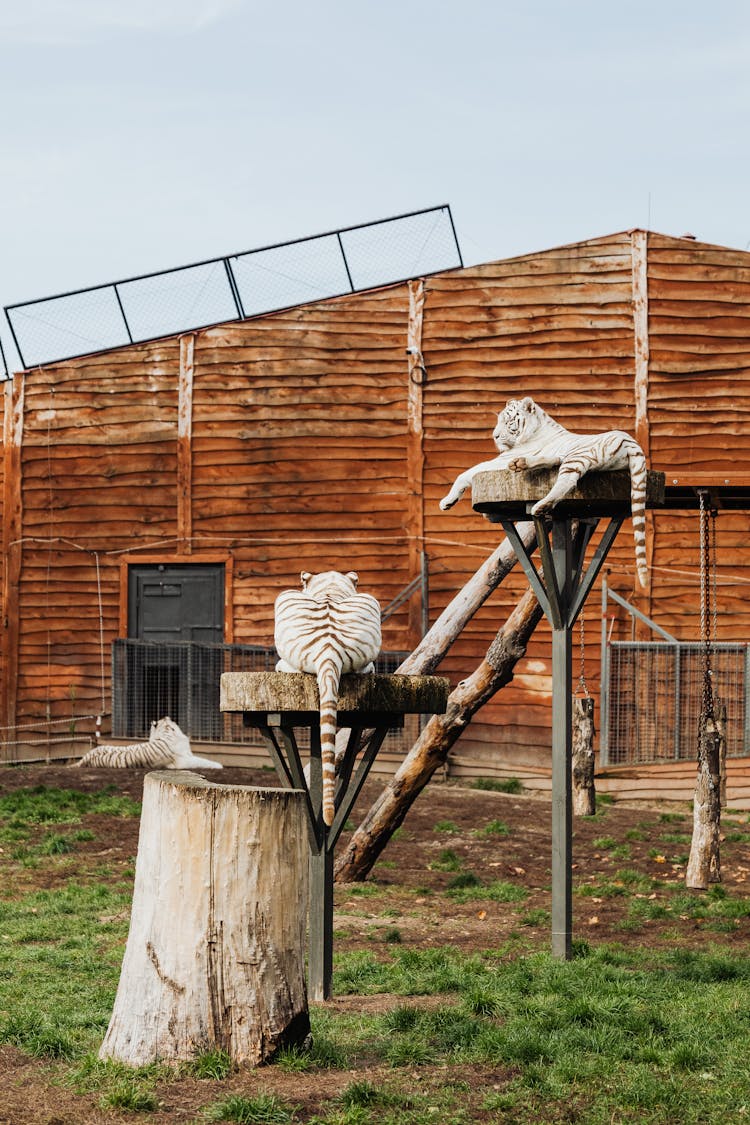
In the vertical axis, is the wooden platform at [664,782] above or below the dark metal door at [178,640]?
below

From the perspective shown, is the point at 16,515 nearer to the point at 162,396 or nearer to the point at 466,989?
the point at 162,396

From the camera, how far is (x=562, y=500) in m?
7.71

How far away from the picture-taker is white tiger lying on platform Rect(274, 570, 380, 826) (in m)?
6.78

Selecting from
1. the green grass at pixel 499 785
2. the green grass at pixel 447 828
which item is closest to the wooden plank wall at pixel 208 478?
the green grass at pixel 499 785

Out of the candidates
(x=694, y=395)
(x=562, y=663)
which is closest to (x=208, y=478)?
(x=694, y=395)

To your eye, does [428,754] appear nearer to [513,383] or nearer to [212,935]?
[212,935]

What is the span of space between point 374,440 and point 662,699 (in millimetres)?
5656

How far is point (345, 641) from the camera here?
6934mm

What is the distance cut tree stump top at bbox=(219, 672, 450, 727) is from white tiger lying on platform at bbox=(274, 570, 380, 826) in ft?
0.29

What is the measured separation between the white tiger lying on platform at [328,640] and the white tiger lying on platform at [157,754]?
1068 centimetres

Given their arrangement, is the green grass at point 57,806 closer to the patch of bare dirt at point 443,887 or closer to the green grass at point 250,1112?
the patch of bare dirt at point 443,887

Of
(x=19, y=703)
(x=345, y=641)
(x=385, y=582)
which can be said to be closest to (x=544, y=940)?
(x=345, y=641)

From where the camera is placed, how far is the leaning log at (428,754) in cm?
1138

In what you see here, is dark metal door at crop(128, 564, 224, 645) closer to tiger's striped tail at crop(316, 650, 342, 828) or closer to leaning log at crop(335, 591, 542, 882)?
leaning log at crop(335, 591, 542, 882)
